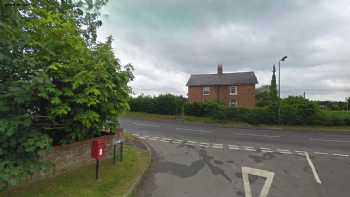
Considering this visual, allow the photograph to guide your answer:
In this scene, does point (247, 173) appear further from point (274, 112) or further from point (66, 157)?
point (274, 112)

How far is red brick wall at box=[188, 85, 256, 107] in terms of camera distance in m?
35.6

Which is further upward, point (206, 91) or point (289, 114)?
point (206, 91)

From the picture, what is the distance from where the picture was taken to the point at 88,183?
4789 mm

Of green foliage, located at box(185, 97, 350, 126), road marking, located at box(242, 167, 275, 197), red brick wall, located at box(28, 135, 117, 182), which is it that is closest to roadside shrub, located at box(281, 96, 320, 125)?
green foliage, located at box(185, 97, 350, 126)

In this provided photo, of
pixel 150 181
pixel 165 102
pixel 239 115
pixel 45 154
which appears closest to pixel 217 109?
pixel 239 115

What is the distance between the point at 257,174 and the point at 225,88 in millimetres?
32548

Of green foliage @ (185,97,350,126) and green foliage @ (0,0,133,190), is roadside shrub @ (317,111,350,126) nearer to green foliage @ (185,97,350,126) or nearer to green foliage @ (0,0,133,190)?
green foliage @ (185,97,350,126)

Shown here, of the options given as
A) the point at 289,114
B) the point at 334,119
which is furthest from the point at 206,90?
the point at 334,119

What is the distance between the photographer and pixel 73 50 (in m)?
4.44

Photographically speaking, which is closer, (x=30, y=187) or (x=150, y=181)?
(x=30, y=187)

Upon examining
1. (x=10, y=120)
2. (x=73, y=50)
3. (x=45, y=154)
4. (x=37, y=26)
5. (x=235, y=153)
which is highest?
(x=37, y=26)

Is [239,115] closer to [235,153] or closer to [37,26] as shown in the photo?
[235,153]

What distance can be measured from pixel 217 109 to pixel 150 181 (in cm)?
2014

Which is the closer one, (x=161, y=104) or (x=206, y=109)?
(x=206, y=109)
